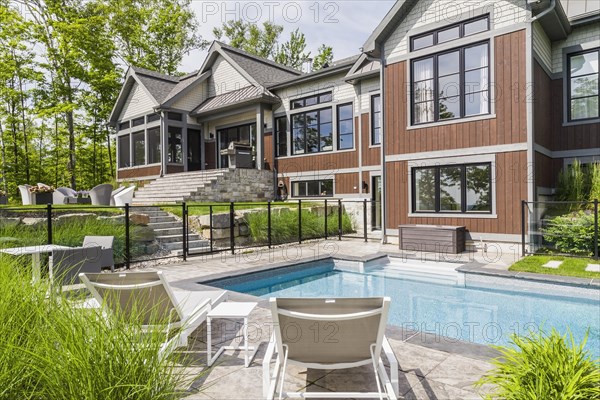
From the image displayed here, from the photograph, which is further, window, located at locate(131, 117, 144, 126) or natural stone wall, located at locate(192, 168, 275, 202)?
window, located at locate(131, 117, 144, 126)

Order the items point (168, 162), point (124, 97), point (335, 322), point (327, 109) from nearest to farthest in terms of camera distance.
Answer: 1. point (335, 322)
2. point (327, 109)
3. point (168, 162)
4. point (124, 97)

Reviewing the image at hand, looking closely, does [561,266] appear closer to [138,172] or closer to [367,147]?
[367,147]

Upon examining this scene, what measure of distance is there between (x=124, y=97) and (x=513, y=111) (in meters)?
20.6

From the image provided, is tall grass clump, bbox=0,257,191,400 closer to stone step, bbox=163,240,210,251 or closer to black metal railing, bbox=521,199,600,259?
stone step, bbox=163,240,210,251

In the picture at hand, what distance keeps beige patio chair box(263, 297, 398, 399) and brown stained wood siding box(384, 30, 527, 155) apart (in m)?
8.55

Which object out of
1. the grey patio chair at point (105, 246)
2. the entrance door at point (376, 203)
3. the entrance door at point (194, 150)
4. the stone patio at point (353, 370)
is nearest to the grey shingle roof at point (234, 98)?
the entrance door at point (194, 150)

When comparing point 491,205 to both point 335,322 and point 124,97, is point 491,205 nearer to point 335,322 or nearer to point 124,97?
point 335,322

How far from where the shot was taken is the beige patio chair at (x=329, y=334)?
2586 mm

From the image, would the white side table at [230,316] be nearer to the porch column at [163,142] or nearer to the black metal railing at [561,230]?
the black metal railing at [561,230]

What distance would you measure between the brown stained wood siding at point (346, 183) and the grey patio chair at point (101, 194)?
8884 millimetres

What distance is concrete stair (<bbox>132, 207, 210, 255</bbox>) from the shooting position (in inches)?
402

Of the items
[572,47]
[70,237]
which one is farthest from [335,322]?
[572,47]

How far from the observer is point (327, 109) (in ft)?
52.7

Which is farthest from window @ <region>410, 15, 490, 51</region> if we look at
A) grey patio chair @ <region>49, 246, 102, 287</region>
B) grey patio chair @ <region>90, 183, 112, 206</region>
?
grey patio chair @ <region>90, 183, 112, 206</region>
